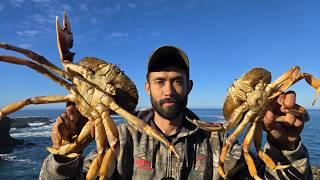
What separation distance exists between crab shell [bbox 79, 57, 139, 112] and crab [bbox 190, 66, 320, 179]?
125cm

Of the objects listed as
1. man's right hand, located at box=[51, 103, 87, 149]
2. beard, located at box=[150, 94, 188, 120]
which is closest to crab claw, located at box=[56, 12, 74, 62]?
man's right hand, located at box=[51, 103, 87, 149]

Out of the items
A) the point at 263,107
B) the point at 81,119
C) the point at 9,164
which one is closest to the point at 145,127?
the point at 81,119

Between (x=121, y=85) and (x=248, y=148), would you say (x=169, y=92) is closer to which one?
(x=121, y=85)

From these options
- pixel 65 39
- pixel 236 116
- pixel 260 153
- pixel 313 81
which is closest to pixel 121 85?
pixel 65 39

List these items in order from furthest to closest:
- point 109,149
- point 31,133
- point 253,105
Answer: point 31,133
point 253,105
point 109,149

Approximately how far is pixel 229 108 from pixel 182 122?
0.86 metres

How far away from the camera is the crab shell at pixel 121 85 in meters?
5.90

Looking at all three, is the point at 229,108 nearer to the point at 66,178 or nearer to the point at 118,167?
the point at 118,167

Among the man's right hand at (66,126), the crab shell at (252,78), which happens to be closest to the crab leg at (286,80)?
the crab shell at (252,78)

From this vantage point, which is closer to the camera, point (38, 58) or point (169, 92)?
point (38, 58)

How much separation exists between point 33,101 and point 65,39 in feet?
3.64

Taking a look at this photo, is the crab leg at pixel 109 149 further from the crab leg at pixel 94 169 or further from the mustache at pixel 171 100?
the mustache at pixel 171 100

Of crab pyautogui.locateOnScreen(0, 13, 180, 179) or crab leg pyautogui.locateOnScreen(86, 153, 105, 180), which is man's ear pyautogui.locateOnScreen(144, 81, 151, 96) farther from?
crab leg pyautogui.locateOnScreen(86, 153, 105, 180)

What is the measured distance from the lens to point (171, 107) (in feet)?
20.4
